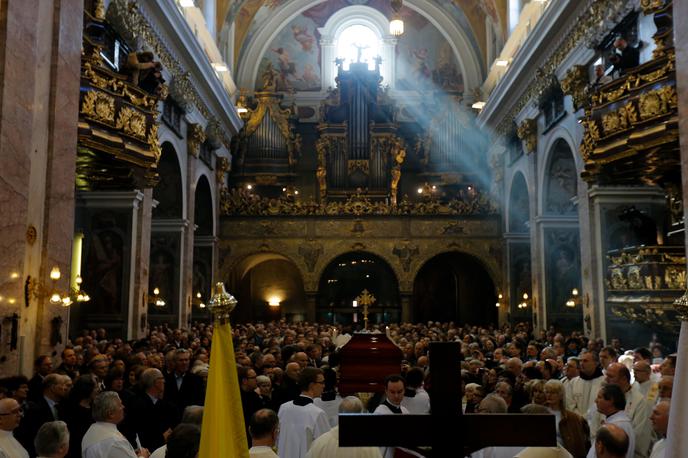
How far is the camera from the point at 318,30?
1251 inches

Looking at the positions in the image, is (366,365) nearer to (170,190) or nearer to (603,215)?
(603,215)

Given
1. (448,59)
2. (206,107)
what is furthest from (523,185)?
(206,107)

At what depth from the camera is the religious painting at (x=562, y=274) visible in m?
20.3

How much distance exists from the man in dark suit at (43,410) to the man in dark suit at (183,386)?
1.24m

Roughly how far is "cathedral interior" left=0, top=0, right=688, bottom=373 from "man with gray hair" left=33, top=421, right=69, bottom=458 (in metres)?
4.89

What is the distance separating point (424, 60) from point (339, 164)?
21.3 ft

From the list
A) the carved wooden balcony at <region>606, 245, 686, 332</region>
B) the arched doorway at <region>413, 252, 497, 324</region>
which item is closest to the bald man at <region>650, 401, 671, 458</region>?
the carved wooden balcony at <region>606, 245, 686, 332</region>

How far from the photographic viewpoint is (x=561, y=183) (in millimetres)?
20578

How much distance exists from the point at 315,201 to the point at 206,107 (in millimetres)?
7649

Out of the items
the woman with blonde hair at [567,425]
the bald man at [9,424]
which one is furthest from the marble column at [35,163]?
the woman with blonde hair at [567,425]

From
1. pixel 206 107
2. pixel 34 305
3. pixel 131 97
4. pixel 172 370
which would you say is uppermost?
pixel 206 107

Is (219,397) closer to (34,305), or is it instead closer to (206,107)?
(34,305)

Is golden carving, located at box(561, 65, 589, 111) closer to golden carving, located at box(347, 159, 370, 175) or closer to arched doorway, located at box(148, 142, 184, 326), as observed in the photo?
arched doorway, located at box(148, 142, 184, 326)

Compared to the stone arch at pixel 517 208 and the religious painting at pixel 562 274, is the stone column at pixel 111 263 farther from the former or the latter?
the stone arch at pixel 517 208
